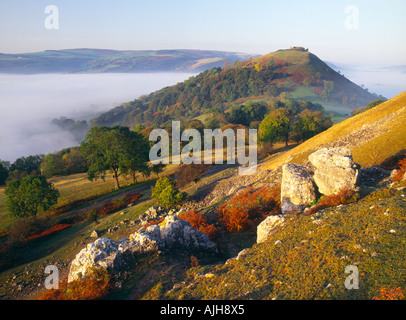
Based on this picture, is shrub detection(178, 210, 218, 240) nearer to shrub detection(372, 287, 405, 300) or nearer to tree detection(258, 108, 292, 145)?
shrub detection(372, 287, 405, 300)

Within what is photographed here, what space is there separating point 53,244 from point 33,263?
164 inches

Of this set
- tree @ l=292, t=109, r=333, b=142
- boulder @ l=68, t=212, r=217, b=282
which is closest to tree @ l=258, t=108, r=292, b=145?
tree @ l=292, t=109, r=333, b=142

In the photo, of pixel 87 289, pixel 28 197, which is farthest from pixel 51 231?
pixel 87 289

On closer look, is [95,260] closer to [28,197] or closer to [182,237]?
[182,237]

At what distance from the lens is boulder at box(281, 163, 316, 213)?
55.7ft

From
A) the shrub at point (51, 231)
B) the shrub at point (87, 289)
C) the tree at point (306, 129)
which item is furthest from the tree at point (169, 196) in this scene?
the tree at point (306, 129)

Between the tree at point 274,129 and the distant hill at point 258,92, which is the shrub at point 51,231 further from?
the distant hill at point 258,92

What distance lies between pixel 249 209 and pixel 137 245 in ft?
30.9

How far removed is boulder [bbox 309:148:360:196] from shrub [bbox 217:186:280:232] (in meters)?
4.03

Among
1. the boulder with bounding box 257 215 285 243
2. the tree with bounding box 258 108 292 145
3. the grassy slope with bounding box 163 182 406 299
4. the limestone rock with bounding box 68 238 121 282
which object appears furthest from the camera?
the tree with bounding box 258 108 292 145

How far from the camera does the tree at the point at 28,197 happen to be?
3347 centimetres

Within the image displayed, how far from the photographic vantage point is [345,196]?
1547cm
